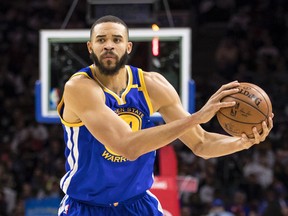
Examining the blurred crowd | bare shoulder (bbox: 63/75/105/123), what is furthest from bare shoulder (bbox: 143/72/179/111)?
the blurred crowd

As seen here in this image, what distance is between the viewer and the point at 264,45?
13.9 m

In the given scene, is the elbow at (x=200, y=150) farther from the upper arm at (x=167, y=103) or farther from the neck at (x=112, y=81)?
the neck at (x=112, y=81)

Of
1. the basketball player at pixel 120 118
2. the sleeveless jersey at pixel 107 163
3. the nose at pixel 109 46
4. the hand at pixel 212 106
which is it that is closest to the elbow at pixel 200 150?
the basketball player at pixel 120 118

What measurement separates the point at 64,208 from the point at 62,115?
605 mm

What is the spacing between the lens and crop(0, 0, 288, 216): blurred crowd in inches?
440

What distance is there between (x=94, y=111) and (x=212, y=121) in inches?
341

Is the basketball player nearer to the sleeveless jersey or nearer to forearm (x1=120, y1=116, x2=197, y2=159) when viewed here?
the sleeveless jersey

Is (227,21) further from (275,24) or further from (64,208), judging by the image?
(64,208)

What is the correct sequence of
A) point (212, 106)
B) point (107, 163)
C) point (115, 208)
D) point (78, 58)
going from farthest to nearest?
point (78, 58)
point (115, 208)
point (107, 163)
point (212, 106)

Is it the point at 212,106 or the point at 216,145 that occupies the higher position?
the point at 212,106

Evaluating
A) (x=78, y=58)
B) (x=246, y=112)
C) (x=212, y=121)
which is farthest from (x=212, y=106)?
(x=212, y=121)

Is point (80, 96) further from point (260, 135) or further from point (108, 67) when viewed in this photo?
point (260, 135)

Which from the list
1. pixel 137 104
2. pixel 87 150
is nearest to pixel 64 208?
pixel 87 150

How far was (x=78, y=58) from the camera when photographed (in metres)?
8.09
